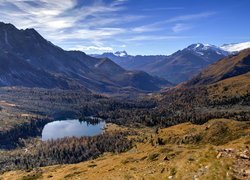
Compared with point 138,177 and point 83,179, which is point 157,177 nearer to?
point 138,177

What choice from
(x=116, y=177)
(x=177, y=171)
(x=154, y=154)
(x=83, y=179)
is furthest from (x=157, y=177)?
(x=154, y=154)

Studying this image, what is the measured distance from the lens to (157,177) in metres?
87.7

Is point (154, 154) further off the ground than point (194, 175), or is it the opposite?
point (194, 175)

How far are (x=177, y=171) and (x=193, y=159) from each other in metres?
9.50

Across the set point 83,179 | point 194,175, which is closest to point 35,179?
point 83,179

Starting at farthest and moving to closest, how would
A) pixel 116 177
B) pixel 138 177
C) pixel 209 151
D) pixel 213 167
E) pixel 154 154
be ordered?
pixel 154 154 < pixel 116 177 < pixel 138 177 < pixel 209 151 < pixel 213 167

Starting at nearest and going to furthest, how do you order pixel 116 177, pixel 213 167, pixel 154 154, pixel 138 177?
pixel 213 167
pixel 138 177
pixel 116 177
pixel 154 154

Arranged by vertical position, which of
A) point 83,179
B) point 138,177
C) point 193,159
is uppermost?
point 193,159

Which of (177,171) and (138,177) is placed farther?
(138,177)

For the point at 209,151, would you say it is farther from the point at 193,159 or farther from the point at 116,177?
the point at 116,177

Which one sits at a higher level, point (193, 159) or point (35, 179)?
point (193, 159)

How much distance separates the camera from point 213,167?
7562cm

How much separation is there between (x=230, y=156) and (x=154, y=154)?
8180 centimetres

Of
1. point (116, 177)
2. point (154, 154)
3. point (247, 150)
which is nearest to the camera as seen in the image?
point (247, 150)
